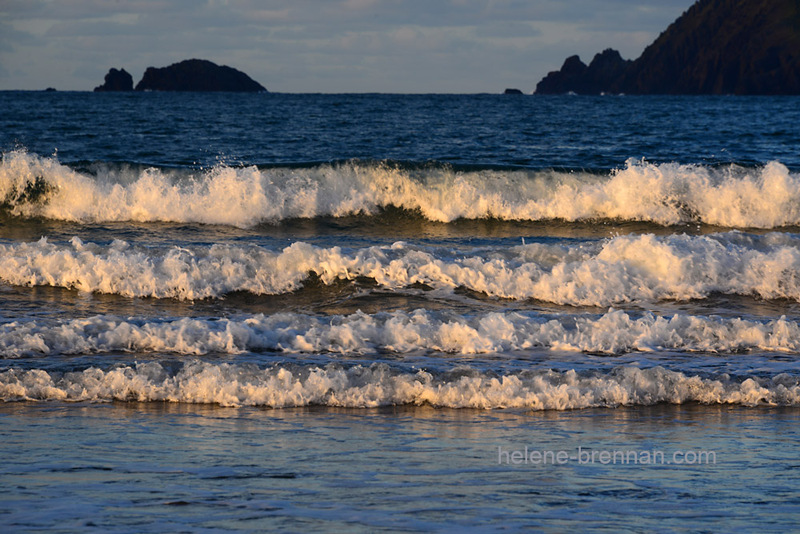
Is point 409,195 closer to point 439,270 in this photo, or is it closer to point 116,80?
point 439,270

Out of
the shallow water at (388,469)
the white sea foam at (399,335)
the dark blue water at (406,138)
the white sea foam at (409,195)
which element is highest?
the dark blue water at (406,138)

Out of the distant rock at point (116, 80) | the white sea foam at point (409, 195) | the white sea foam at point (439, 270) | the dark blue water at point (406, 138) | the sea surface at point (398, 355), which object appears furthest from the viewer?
the distant rock at point (116, 80)

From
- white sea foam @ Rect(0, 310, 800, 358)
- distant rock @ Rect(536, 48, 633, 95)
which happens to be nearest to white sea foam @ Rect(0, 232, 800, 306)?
white sea foam @ Rect(0, 310, 800, 358)

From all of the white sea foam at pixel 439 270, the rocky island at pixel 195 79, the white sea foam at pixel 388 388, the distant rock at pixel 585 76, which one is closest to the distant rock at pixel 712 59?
the distant rock at pixel 585 76

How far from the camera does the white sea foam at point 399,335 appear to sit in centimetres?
740

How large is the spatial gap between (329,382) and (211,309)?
10.9ft

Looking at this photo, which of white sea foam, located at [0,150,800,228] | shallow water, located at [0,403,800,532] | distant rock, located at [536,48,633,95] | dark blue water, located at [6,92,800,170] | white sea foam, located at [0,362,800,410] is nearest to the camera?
shallow water, located at [0,403,800,532]

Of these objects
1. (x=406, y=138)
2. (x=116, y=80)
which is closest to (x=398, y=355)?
(x=406, y=138)

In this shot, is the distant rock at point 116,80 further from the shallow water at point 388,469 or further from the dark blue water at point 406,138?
the shallow water at point 388,469

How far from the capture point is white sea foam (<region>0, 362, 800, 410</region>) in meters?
6.22

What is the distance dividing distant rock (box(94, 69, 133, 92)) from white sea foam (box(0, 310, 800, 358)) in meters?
102

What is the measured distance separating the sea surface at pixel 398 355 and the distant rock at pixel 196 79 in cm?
9689

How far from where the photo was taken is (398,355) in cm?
733

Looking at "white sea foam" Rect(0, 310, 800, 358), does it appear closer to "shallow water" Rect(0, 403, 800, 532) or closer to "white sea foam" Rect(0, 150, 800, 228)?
"shallow water" Rect(0, 403, 800, 532)
